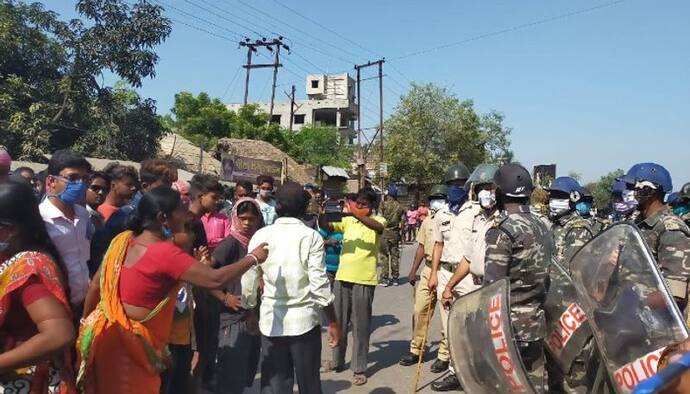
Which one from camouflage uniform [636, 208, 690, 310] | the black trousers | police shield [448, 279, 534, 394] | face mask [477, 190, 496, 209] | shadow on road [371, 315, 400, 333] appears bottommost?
shadow on road [371, 315, 400, 333]

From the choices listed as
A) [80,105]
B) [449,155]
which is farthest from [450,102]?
[80,105]

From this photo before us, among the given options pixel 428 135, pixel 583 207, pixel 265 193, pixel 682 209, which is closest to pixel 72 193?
pixel 265 193

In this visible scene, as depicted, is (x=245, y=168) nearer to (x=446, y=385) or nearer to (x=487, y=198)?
(x=446, y=385)

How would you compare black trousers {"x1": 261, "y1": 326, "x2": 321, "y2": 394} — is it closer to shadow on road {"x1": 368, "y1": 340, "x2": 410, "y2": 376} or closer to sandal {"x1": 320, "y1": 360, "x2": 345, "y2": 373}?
sandal {"x1": 320, "y1": 360, "x2": 345, "y2": 373}

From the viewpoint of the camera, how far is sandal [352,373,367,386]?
540 cm

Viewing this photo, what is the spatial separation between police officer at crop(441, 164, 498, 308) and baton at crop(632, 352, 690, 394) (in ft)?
9.79

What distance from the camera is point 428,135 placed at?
29.0 meters

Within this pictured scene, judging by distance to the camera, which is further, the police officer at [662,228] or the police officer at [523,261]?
the police officer at [662,228]

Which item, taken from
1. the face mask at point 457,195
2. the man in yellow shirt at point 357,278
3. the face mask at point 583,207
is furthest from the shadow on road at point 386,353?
the face mask at point 583,207

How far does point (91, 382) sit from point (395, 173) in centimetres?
2671

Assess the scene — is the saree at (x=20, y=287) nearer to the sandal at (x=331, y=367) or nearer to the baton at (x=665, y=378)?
the baton at (x=665, y=378)

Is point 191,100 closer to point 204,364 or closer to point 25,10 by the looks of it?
point 25,10

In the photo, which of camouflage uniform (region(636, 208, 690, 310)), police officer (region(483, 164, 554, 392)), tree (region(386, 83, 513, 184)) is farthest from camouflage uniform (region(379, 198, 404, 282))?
tree (region(386, 83, 513, 184))

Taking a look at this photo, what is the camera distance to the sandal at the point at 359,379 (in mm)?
5398
